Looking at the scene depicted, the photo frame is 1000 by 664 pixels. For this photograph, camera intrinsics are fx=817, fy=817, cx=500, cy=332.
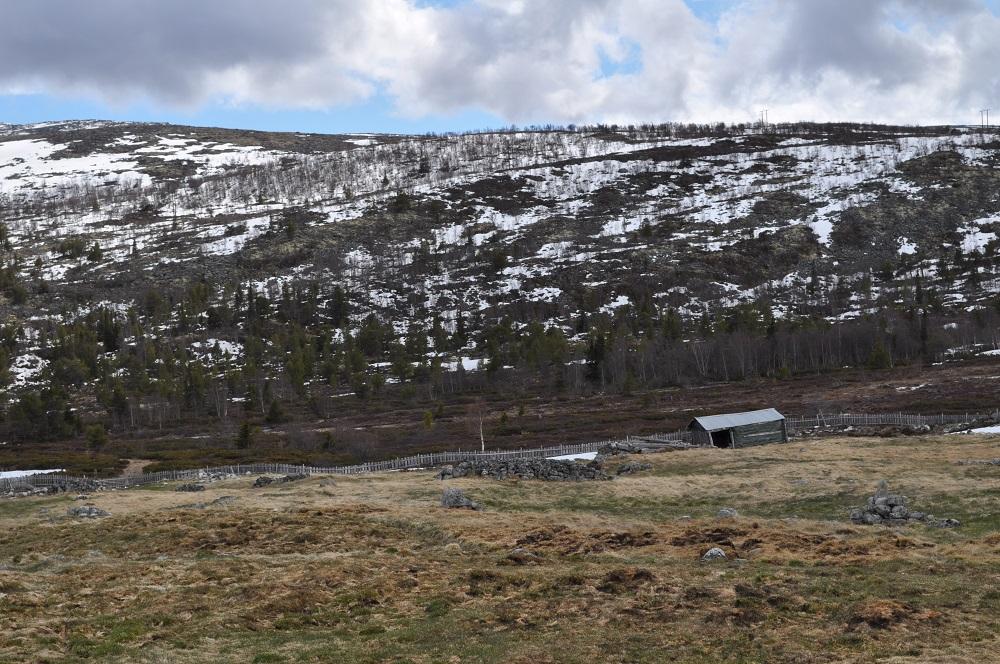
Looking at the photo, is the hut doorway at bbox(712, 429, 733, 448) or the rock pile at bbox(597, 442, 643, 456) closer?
the rock pile at bbox(597, 442, 643, 456)

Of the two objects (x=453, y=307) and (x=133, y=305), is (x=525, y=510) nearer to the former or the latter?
(x=453, y=307)

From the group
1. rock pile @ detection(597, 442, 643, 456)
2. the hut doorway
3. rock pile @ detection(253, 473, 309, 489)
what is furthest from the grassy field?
the hut doorway

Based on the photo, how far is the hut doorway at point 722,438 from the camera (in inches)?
2157

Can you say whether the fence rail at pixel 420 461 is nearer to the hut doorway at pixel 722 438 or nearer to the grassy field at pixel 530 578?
the hut doorway at pixel 722 438

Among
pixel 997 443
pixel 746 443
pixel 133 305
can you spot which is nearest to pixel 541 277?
pixel 133 305

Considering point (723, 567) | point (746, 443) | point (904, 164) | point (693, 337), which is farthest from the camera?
point (904, 164)

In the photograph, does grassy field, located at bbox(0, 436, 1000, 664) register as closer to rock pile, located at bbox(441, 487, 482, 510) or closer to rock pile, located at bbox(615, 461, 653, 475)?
rock pile, located at bbox(441, 487, 482, 510)

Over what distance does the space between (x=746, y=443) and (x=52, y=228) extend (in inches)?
7215

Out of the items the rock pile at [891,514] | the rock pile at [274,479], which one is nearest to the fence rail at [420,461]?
the rock pile at [274,479]

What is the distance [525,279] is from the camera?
14550cm

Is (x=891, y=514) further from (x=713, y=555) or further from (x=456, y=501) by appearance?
(x=456, y=501)

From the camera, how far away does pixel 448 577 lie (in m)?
21.1

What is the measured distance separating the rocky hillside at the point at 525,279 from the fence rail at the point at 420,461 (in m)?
33.4

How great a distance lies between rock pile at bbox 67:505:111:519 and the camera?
1435 inches
